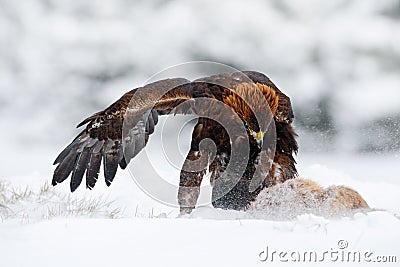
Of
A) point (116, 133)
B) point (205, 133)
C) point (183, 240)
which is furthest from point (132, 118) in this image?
point (183, 240)

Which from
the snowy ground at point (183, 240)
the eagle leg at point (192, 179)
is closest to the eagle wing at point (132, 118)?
the eagle leg at point (192, 179)

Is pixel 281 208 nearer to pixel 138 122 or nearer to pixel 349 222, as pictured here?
pixel 349 222

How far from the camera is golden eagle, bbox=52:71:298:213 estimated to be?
21.1ft

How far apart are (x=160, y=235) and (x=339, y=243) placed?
1.12 m

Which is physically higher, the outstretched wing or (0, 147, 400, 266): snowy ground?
the outstretched wing

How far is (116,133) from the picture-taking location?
682cm

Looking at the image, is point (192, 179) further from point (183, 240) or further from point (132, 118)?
point (183, 240)

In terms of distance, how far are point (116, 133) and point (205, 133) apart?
102cm

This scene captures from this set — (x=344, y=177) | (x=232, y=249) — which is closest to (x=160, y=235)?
(x=232, y=249)

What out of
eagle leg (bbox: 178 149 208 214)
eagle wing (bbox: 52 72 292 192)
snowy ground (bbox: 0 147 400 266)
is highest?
eagle wing (bbox: 52 72 292 192)

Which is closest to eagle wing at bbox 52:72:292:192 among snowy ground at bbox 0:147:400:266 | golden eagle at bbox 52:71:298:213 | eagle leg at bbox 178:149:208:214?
golden eagle at bbox 52:71:298:213

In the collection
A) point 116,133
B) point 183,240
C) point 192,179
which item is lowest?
point 183,240

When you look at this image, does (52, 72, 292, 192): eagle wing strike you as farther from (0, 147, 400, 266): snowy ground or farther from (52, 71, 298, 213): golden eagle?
(0, 147, 400, 266): snowy ground

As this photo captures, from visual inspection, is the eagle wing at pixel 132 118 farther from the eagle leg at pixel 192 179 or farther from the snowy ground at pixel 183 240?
the snowy ground at pixel 183 240
